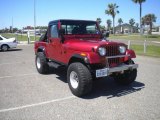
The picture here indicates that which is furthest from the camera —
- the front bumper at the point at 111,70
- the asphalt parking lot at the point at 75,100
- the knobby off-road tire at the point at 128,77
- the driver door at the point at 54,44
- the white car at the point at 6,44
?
the white car at the point at 6,44

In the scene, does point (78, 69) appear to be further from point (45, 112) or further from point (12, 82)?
point (12, 82)

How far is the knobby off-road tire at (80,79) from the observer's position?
5.71m

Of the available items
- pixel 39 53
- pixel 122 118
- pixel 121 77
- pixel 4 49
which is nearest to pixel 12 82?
pixel 39 53

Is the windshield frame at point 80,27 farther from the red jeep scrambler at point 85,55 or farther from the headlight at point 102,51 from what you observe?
the headlight at point 102,51

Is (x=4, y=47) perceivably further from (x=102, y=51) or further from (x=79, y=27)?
(x=102, y=51)

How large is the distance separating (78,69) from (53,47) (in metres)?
2.25

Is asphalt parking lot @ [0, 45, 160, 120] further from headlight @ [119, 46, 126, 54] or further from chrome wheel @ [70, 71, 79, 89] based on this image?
headlight @ [119, 46, 126, 54]

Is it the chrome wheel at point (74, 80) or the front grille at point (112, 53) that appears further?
the chrome wheel at point (74, 80)

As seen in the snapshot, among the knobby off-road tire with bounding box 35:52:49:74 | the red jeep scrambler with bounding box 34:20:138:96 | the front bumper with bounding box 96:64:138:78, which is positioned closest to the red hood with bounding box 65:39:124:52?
the red jeep scrambler with bounding box 34:20:138:96

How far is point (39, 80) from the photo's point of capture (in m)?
8.07

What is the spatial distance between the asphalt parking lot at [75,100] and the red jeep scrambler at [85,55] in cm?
44

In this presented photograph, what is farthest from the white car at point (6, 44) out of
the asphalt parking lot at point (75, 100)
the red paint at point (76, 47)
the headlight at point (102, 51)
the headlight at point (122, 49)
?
the headlight at point (102, 51)

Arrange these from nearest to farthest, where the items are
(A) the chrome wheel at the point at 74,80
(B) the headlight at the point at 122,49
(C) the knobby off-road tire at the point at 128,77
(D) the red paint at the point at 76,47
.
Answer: (D) the red paint at the point at 76,47, (A) the chrome wheel at the point at 74,80, (B) the headlight at the point at 122,49, (C) the knobby off-road tire at the point at 128,77

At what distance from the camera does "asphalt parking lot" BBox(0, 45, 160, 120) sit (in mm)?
4766
